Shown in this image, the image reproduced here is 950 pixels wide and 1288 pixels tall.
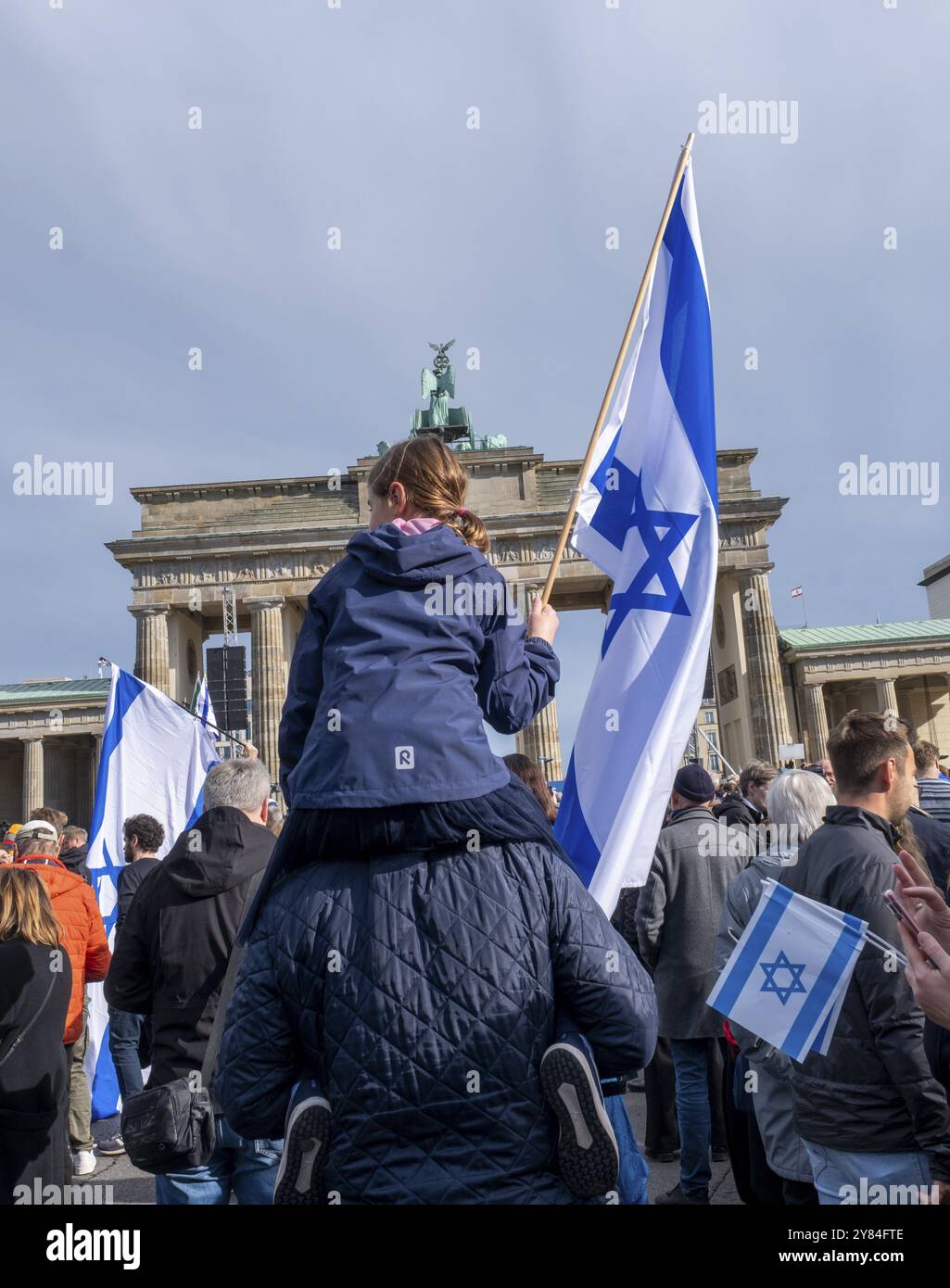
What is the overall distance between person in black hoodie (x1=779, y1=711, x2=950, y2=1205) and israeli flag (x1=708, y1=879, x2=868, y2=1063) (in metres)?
0.09

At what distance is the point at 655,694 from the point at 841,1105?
4.75 ft

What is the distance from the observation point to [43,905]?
15.2ft

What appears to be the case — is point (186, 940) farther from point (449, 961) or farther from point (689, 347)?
point (689, 347)

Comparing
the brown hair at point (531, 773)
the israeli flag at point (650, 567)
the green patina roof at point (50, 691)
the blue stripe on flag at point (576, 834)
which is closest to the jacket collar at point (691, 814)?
the brown hair at point (531, 773)

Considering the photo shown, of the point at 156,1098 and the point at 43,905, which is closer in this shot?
the point at 156,1098

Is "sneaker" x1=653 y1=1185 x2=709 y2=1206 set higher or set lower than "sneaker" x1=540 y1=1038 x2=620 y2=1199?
lower

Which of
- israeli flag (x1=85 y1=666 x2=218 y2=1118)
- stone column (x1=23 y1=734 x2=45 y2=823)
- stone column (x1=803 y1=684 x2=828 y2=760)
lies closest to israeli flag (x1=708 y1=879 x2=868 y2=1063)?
israeli flag (x1=85 y1=666 x2=218 y2=1118)

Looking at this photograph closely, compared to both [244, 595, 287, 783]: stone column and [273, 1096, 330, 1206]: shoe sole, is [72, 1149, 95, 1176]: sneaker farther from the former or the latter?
[244, 595, 287, 783]: stone column

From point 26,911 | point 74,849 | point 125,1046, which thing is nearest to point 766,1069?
point 26,911

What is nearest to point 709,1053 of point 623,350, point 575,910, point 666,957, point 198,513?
point 666,957

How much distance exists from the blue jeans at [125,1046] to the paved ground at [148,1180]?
559 mm

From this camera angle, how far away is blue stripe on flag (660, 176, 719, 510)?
14.0 ft

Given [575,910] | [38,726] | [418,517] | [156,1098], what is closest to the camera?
[575,910]
